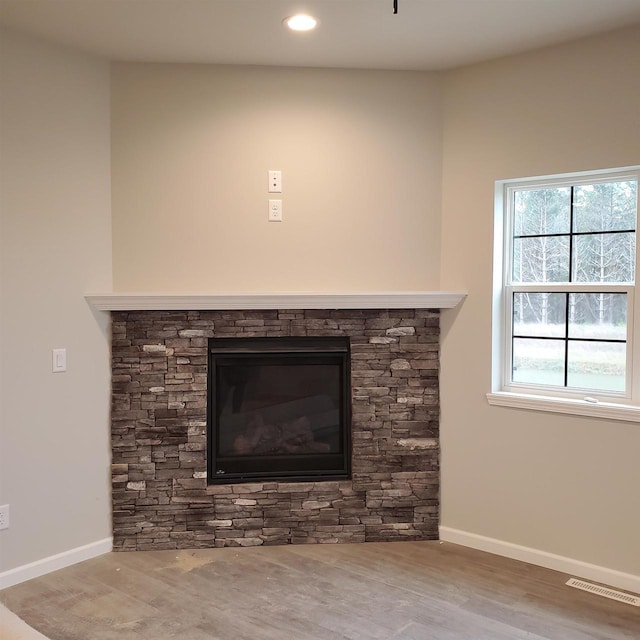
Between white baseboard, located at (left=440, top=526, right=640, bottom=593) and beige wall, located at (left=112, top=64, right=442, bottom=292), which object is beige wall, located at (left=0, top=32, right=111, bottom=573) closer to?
beige wall, located at (left=112, top=64, right=442, bottom=292)

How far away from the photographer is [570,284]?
124 inches

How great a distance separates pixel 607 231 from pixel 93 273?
2.56 m

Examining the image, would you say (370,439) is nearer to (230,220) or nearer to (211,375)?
(211,375)

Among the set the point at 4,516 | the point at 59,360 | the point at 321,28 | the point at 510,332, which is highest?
the point at 321,28

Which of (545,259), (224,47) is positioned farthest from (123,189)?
(545,259)

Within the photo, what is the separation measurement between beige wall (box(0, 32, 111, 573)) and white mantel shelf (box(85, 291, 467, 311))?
Result: 0.18 m

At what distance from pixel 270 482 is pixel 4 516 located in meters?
1.28

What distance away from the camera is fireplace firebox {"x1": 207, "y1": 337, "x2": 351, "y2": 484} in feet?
11.2

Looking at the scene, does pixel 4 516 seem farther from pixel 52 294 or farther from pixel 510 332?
pixel 510 332

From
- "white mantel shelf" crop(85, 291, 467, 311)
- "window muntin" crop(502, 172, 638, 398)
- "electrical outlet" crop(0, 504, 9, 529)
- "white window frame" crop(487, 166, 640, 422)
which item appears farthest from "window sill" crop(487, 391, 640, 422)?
"electrical outlet" crop(0, 504, 9, 529)

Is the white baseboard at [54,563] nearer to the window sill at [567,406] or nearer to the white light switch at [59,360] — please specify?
the white light switch at [59,360]

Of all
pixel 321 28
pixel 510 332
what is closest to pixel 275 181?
pixel 321 28

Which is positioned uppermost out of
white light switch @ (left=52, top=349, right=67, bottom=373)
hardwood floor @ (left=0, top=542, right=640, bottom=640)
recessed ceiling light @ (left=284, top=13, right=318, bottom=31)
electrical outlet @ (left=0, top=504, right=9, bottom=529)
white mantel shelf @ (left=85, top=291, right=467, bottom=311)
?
recessed ceiling light @ (left=284, top=13, right=318, bottom=31)

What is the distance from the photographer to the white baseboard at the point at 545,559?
Result: 9.60 feet
